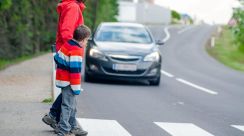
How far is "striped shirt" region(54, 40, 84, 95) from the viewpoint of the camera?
848 centimetres

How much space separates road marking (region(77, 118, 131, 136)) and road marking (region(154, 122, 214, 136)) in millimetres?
658

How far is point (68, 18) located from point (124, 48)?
9099mm

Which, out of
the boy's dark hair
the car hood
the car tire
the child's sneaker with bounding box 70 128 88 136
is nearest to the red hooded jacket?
the boy's dark hair

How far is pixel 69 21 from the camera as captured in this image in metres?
8.82

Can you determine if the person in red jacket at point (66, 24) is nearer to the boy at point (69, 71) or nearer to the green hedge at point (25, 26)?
the boy at point (69, 71)

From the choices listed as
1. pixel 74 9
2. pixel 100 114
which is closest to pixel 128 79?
pixel 100 114

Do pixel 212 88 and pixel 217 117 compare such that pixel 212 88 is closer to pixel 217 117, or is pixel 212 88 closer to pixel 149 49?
pixel 149 49

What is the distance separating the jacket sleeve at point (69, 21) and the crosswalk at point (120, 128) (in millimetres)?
1425

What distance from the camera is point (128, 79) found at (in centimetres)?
1772

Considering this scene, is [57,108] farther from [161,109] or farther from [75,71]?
[161,109]

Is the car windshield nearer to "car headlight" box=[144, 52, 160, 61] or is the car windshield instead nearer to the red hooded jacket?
"car headlight" box=[144, 52, 160, 61]

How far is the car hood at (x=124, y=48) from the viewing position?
696 inches

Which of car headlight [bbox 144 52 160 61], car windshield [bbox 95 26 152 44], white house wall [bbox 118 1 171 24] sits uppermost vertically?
car windshield [bbox 95 26 152 44]

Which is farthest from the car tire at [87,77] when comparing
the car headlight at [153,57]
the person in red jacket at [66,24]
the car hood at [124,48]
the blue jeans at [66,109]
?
the blue jeans at [66,109]
